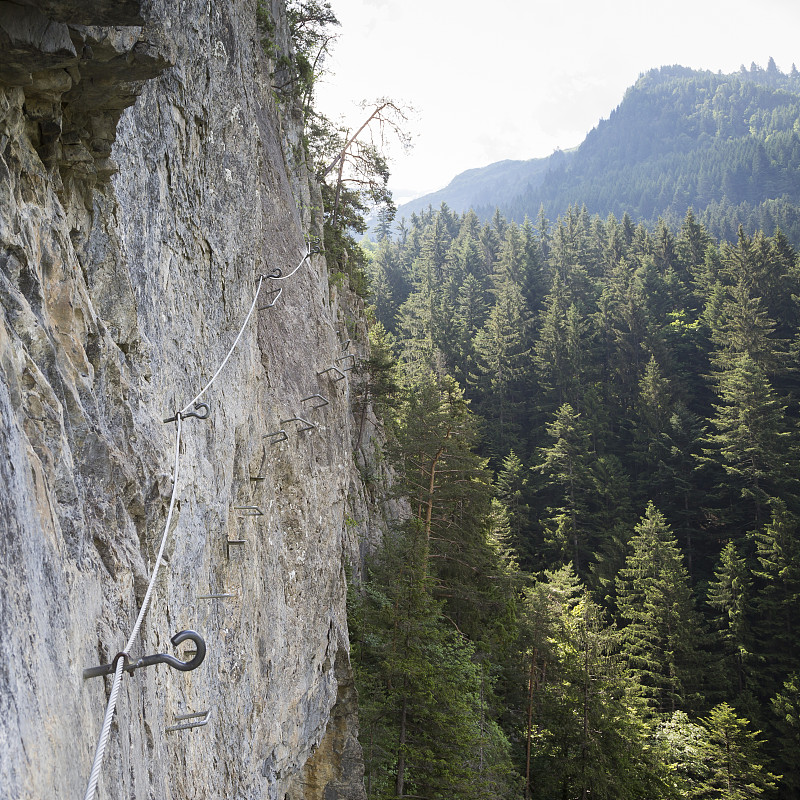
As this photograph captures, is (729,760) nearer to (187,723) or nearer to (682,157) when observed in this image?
(187,723)

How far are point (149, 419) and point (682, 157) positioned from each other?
192596 millimetres

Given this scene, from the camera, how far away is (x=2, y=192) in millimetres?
2531

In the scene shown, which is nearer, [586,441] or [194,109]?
[194,109]

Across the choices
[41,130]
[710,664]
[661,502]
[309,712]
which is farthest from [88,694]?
[661,502]

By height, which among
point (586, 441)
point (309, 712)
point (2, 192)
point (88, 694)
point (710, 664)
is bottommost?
point (710, 664)

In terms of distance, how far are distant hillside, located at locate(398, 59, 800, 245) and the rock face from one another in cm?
12333

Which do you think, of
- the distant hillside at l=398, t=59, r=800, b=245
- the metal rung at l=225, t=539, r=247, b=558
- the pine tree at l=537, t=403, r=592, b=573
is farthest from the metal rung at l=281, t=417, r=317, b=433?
the distant hillside at l=398, t=59, r=800, b=245

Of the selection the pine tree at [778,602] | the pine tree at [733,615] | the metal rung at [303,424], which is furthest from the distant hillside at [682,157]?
the metal rung at [303,424]

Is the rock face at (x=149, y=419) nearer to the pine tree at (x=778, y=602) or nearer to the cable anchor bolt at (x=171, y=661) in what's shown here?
the cable anchor bolt at (x=171, y=661)

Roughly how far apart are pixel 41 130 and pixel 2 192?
2.13ft

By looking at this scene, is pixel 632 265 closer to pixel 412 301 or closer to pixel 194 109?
pixel 412 301

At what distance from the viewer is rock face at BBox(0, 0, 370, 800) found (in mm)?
2316

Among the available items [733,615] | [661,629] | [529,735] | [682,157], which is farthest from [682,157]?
[529,735]

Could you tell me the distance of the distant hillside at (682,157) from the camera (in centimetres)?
13812
